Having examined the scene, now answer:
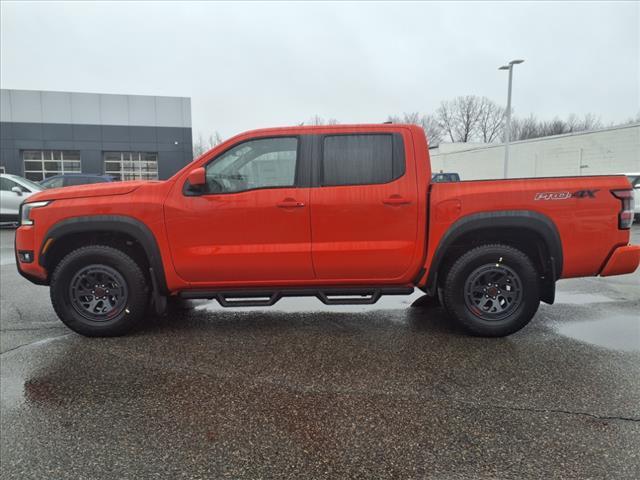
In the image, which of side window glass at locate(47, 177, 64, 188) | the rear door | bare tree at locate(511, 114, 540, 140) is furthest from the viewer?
bare tree at locate(511, 114, 540, 140)

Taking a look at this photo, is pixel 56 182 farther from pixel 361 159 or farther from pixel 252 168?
pixel 361 159

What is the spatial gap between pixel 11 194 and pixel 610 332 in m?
15.9

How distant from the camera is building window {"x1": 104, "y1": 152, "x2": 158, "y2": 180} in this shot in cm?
3450

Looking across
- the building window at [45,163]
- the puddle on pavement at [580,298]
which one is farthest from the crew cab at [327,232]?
the building window at [45,163]

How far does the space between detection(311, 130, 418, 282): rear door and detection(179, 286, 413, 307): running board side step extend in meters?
0.14

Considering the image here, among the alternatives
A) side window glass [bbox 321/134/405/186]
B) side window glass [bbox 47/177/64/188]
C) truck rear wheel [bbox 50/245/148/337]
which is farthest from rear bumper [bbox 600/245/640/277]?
side window glass [bbox 47/177/64/188]

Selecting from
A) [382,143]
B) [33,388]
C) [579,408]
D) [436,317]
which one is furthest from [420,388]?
[33,388]

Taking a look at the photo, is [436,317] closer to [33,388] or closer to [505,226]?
[505,226]

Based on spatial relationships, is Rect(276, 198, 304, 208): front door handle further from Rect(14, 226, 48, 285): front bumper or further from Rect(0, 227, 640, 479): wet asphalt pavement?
Rect(14, 226, 48, 285): front bumper

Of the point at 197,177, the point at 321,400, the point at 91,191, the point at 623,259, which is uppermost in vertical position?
the point at 197,177

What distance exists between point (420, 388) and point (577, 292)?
411 cm

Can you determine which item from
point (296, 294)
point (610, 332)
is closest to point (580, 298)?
point (610, 332)

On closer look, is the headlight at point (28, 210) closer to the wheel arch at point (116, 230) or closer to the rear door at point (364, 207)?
the wheel arch at point (116, 230)

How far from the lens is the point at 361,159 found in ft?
14.0
